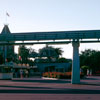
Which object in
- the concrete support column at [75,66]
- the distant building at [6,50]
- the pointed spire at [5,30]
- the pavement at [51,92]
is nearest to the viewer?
the pavement at [51,92]

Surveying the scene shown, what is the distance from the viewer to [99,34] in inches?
1410

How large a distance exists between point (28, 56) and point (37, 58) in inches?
163

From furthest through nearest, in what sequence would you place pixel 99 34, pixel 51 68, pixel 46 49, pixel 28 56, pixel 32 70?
pixel 46 49 < pixel 28 56 < pixel 32 70 < pixel 51 68 < pixel 99 34

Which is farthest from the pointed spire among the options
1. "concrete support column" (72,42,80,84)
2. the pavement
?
the pavement

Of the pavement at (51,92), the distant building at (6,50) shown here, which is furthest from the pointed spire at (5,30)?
the pavement at (51,92)

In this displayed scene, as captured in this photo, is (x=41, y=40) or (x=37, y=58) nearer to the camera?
(x=41, y=40)

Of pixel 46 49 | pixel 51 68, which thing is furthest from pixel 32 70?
pixel 46 49

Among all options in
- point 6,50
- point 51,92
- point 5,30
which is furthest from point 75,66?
point 6,50

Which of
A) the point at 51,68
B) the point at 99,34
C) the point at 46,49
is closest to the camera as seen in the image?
the point at 99,34

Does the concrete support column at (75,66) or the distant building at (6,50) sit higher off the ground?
the distant building at (6,50)

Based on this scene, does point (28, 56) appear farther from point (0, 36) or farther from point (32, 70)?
point (0, 36)

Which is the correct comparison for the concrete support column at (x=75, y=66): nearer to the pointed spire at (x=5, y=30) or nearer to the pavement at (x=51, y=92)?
the pavement at (x=51, y=92)

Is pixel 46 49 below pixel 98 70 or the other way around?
the other way around

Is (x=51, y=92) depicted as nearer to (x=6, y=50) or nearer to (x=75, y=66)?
(x=75, y=66)
